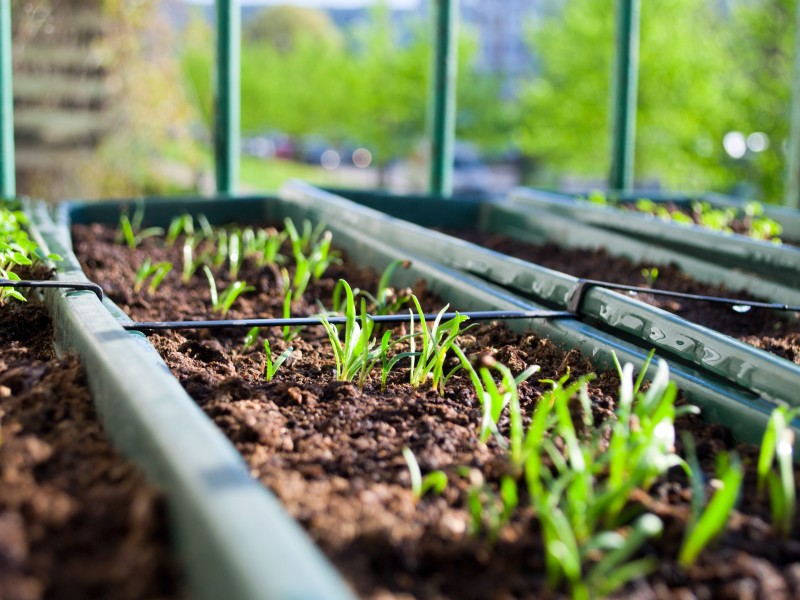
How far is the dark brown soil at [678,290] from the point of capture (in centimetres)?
163

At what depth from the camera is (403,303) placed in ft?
5.71

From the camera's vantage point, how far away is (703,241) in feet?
7.23

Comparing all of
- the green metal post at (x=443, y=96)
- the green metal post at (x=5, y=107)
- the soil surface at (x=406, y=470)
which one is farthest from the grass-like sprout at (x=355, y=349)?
the green metal post at (x=443, y=96)

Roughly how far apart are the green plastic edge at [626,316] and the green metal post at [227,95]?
108 cm

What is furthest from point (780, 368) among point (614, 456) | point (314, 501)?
point (314, 501)

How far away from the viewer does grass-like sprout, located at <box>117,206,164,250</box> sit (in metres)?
2.33

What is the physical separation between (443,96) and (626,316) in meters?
2.26

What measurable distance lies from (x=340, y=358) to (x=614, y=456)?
0.58 m

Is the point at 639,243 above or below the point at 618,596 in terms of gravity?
above

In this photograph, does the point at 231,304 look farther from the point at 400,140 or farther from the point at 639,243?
the point at 400,140

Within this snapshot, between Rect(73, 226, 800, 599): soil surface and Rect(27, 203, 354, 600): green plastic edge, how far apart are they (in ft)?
0.29

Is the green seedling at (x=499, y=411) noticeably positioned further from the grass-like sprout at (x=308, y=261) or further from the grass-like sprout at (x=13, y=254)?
the grass-like sprout at (x=308, y=261)

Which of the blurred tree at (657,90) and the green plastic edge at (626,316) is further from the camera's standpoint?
the blurred tree at (657,90)

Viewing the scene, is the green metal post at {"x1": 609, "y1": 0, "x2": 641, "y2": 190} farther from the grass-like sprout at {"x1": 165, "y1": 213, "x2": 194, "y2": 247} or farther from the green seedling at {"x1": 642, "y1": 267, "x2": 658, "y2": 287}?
the grass-like sprout at {"x1": 165, "y1": 213, "x2": 194, "y2": 247}
